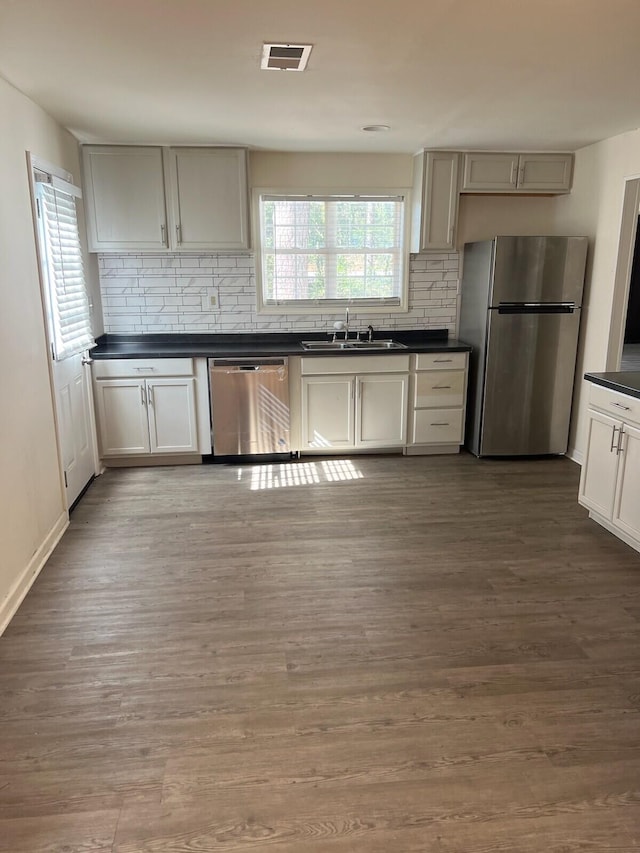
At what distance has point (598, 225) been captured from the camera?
4328 millimetres

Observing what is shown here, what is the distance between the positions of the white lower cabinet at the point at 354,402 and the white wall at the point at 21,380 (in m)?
1.90

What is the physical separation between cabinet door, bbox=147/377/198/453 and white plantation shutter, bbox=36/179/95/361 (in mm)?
592

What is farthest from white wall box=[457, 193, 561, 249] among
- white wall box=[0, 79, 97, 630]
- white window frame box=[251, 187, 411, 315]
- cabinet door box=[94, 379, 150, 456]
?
white wall box=[0, 79, 97, 630]

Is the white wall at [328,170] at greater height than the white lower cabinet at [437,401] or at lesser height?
greater

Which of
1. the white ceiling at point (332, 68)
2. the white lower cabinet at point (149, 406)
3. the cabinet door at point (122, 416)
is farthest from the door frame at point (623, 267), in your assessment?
the cabinet door at point (122, 416)

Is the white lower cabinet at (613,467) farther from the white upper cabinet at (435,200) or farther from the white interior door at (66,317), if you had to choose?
the white interior door at (66,317)

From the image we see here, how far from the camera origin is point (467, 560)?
3.14 m

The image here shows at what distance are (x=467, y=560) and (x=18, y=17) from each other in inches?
117

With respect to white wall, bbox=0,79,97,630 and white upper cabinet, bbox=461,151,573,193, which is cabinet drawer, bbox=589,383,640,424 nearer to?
white upper cabinet, bbox=461,151,573,193

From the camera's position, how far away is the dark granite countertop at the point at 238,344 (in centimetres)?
441

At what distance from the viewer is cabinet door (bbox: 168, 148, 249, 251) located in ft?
14.2

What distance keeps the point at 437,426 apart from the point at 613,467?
166 centimetres

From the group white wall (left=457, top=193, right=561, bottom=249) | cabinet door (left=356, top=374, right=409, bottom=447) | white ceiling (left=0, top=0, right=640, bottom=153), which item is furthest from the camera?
white wall (left=457, top=193, right=561, bottom=249)

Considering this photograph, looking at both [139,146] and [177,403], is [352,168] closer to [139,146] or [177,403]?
[139,146]
